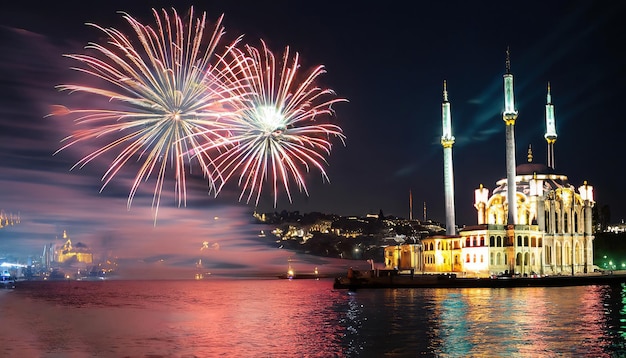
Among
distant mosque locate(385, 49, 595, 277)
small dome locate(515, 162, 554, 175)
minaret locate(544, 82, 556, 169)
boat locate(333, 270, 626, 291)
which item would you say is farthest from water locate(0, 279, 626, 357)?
minaret locate(544, 82, 556, 169)

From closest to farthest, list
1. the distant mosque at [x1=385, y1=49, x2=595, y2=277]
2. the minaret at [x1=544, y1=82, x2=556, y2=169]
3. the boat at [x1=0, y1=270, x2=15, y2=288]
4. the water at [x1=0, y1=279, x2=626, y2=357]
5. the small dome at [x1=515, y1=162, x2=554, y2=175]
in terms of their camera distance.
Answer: the water at [x1=0, y1=279, x2=626, y2=357] < the distant mosque at [x1=385, y1=49, x2=595, y2=277] < the small dome at [x1=515, y1=162, x2=554, y2=175] < the minaret at [x1=544, y1=82, x2=556, y2=169] < the boat at [x1=0, y1=270, x2=15, y2=288]

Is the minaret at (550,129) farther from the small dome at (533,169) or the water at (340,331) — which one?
the water at (340,331)

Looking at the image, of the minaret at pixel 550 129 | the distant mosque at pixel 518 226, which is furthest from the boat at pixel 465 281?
the minaret at pixel 550 129

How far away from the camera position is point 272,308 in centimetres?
7856

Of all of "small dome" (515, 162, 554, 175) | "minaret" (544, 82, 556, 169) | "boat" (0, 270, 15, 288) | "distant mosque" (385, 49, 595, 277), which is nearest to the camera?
"distant mosque" (385, 49, 595, 277)

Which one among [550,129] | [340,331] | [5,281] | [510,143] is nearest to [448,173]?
[510,143]

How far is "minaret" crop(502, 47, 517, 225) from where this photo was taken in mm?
124375

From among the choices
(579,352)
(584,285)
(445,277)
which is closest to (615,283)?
(584,285)

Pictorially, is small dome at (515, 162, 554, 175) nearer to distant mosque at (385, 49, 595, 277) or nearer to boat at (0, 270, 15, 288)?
distant mosque at (385, 49, 595, 277)

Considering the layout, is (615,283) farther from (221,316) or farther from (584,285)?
(221,316)

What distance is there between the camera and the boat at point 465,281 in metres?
114

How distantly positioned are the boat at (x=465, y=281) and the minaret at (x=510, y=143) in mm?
12189

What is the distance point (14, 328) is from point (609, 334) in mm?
43498

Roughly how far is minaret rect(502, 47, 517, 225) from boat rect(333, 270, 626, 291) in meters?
12.2
